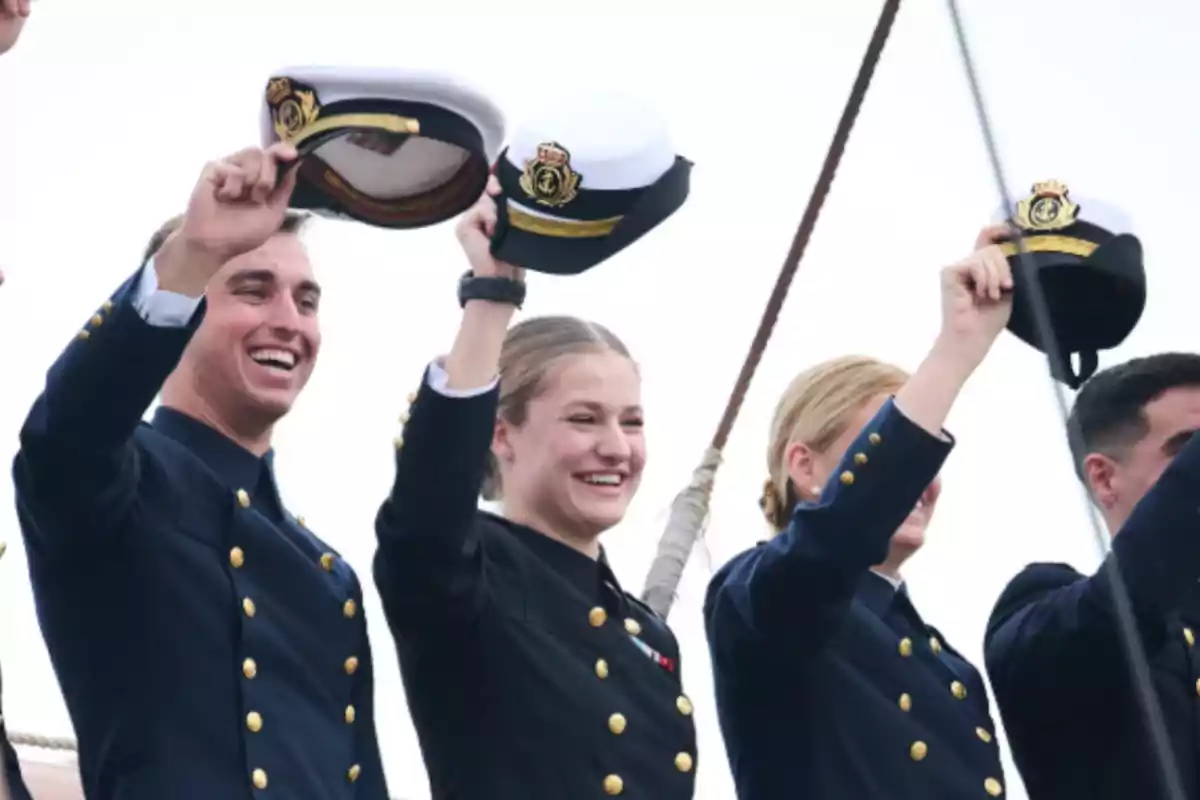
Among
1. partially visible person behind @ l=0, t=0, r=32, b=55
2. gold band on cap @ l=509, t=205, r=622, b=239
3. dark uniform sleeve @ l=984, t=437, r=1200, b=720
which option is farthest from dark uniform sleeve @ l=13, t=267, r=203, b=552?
dark uniform sleeve @ l=984, t=437, r=1200, b=720

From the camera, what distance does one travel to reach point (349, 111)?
2.82 m

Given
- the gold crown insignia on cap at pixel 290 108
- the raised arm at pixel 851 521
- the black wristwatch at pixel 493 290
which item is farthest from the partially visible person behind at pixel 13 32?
the raised arm at pixel 851 521

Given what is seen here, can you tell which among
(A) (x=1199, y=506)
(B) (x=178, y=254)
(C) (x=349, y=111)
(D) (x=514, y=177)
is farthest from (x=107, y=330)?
(A) (x=1199, y=506)

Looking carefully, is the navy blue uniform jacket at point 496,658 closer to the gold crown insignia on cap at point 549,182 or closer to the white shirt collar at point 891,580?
the gold crown insignia on cap at point 549,182

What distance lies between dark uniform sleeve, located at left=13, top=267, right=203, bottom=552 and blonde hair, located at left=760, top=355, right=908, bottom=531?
1.35 metres

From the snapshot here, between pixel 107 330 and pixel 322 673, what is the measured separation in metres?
0.56

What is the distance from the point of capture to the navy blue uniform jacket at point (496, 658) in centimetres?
299

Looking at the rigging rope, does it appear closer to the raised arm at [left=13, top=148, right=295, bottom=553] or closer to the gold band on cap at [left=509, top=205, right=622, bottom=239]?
the gold band on cap at [left=509, top=205, right=622, bottom=239]

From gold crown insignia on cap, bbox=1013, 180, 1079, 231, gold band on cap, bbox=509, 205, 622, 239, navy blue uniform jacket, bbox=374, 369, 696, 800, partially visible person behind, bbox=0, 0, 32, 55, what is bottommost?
navy blue uniform jacket, bbox=374, 369, 696, 800

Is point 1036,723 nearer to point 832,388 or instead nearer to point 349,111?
point 832,388

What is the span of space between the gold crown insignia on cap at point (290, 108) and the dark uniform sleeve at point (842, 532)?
1.00 meters

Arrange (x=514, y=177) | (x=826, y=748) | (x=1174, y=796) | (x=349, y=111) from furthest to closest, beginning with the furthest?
(x=826, y=748) < (x=514, y=177) < (x=349, y=111) < (x=1174, y=796)

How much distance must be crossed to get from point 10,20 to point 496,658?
1.15 meters

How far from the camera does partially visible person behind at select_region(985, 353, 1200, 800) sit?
3486mm
